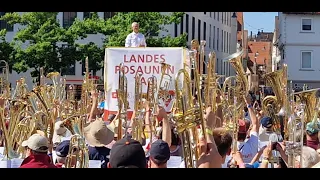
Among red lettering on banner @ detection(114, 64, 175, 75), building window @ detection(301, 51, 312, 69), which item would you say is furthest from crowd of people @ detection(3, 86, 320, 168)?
building window @ detection(301, 51, 312, 69)

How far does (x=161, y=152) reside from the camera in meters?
4.21

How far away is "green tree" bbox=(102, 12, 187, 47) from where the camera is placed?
3428cm

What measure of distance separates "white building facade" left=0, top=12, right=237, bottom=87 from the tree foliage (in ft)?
4.65

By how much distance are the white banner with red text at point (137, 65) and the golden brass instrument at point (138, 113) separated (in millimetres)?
185

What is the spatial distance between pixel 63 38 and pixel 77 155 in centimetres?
3094

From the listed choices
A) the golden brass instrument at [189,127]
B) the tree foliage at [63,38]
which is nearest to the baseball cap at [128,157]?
the golden brass instrument at [189,127]

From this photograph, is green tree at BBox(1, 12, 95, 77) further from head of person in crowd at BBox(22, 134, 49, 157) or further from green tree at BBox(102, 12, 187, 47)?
head of person in crowd at BBox(22, 134, 49, 157)

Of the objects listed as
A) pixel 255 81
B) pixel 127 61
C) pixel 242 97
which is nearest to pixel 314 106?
pixel 242 97

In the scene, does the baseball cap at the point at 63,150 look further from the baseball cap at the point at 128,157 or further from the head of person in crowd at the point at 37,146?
the baseball cap at the point at 128,157
